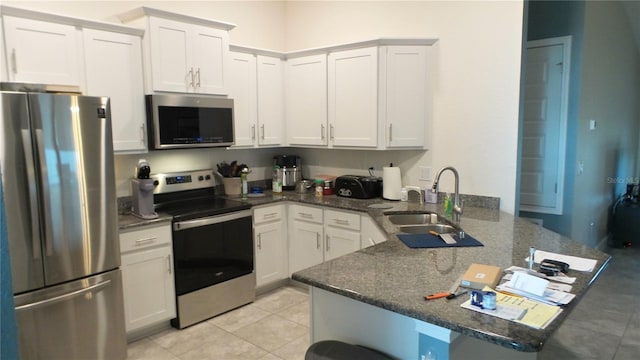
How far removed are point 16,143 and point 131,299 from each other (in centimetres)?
133

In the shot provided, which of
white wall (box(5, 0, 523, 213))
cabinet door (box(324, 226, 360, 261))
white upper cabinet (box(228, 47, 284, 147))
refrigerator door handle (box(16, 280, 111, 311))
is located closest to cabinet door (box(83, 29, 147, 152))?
white wall (box(5, 0, 523, 213))

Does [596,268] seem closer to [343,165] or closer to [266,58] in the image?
[343,165]

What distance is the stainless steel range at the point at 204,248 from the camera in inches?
129

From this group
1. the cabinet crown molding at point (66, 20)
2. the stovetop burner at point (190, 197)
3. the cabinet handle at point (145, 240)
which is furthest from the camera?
the stovetop burner at point (190, 197)

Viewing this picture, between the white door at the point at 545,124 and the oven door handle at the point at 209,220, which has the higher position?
the white door at the point at 545,124

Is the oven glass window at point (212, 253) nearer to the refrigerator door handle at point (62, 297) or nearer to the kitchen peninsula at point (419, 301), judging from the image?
the refrigerator door handle at point (62, 297)

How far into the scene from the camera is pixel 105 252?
264cm

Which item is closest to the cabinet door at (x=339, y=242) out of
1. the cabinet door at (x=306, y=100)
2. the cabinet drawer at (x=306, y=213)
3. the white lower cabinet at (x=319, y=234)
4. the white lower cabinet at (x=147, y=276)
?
the white lower cabinet at (x=319, y=234)

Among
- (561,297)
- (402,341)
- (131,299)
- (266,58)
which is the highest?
(266,58)

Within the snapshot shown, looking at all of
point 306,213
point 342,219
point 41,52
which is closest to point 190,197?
point 306,213

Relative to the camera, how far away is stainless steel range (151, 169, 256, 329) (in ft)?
10.8

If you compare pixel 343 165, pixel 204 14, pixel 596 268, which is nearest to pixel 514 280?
pixel 596 268

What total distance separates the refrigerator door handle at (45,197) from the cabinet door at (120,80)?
29.9 inches

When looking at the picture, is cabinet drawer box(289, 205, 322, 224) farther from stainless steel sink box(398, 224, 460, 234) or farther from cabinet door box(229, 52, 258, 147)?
stainless steel sink box(398, 224, 460, 234)
